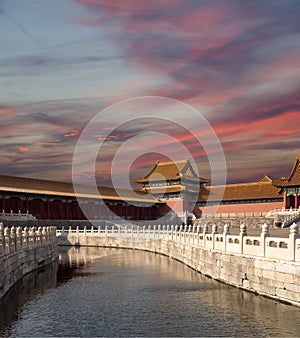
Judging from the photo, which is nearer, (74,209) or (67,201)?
(67,201)

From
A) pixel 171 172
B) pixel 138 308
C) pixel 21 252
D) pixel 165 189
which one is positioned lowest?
pixel 138 308

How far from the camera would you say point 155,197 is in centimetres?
8350

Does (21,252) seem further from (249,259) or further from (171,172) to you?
(171,172)

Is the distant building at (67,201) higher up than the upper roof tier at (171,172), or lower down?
lower down

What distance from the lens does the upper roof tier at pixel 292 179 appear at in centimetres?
6619

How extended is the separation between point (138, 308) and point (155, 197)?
64.4 meters

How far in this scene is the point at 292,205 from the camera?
6806 centimetres

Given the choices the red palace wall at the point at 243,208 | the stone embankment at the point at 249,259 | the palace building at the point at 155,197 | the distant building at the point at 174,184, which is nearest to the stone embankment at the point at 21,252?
the stone embankment at the point at 249,259

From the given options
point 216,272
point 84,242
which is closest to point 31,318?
point 216,272

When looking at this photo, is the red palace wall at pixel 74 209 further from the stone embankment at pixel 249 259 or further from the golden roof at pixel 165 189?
the stone embankment at pixel 249 259

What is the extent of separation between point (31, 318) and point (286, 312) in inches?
332

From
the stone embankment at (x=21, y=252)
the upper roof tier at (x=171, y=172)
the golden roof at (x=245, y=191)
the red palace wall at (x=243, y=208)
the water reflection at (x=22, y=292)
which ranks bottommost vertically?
the water reflection at (x=22, y=292)

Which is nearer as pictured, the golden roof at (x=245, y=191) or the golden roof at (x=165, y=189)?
the golden roof at (x=245, y=191)

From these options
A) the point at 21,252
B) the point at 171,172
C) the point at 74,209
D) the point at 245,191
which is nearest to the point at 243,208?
the point at 245,191
